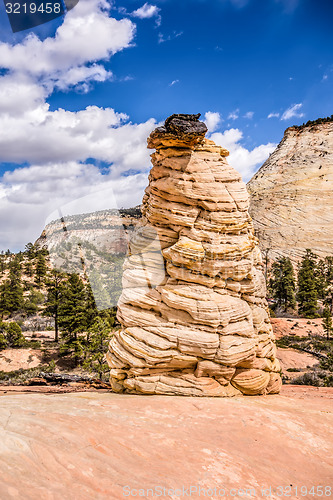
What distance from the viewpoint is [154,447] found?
6238 mm

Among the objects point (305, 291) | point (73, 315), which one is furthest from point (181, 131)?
point (305, 291)

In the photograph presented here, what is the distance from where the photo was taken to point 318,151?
7544cm

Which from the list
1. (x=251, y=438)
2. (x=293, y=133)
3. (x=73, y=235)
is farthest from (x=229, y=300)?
(x=293, y=133)

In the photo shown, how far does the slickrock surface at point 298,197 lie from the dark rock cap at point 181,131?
57575 millimetres

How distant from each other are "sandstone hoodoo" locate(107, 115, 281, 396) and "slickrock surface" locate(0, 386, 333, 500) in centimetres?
152

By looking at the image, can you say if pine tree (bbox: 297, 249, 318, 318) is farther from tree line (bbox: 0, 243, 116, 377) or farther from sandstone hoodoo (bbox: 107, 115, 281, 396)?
sandstone hoodoo (bbox: 107, 115, 281, 396)

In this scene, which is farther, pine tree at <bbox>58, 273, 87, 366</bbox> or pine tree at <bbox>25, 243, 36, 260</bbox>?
pine tree at <bbox>25, 243, 36, 260</bbox>

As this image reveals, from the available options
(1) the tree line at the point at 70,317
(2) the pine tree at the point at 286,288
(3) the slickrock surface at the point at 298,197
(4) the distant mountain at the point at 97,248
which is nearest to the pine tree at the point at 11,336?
(1) the tree line at the point at 70,317

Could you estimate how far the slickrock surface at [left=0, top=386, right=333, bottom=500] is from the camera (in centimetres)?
471

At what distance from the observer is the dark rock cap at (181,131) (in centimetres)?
1181

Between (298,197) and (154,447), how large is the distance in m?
73.0

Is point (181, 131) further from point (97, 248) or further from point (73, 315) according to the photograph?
point (97, 248)

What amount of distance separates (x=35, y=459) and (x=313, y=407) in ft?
29.1

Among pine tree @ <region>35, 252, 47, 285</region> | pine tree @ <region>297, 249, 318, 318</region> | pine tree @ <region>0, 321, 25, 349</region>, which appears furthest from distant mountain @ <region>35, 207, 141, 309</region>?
pine tree @ <region>297, 249, 318, 318</region>
